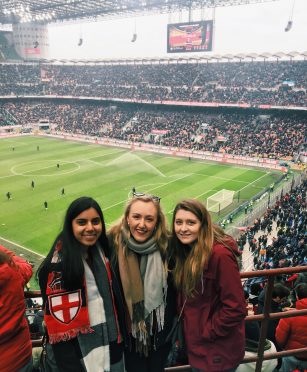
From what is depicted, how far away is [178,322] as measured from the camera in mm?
3742

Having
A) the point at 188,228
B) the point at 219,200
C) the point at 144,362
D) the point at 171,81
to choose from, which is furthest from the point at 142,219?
the point at 171,81

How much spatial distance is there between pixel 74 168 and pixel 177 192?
48.7 ft

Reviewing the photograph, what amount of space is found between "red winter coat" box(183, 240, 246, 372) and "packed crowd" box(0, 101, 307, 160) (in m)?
45.2

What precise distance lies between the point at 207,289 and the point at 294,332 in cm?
170

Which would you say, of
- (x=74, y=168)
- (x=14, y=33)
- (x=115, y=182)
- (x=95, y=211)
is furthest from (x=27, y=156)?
(x=14, y=33)

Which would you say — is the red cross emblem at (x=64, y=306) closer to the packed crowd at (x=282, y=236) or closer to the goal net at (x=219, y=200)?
the packed crowd at (x=282, y=236)

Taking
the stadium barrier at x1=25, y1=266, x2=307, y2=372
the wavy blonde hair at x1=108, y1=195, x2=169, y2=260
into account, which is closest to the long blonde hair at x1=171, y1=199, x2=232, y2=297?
the wavy blonde hair at x1=108, y1=195, x2=169, y2=260

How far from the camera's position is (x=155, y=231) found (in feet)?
12.3

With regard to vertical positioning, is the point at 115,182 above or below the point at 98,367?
below

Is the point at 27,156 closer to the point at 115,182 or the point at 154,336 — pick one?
the point at 115,182

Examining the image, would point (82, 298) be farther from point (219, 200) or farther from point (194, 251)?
point (219, 200)

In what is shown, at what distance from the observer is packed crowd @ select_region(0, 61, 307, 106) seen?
61.6m

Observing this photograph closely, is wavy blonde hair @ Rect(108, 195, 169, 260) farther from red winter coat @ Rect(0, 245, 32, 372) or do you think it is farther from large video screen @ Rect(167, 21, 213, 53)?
large video screen @ Rect(167, 21, 213, 53)

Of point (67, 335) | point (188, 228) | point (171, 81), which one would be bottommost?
point (67, 335)
